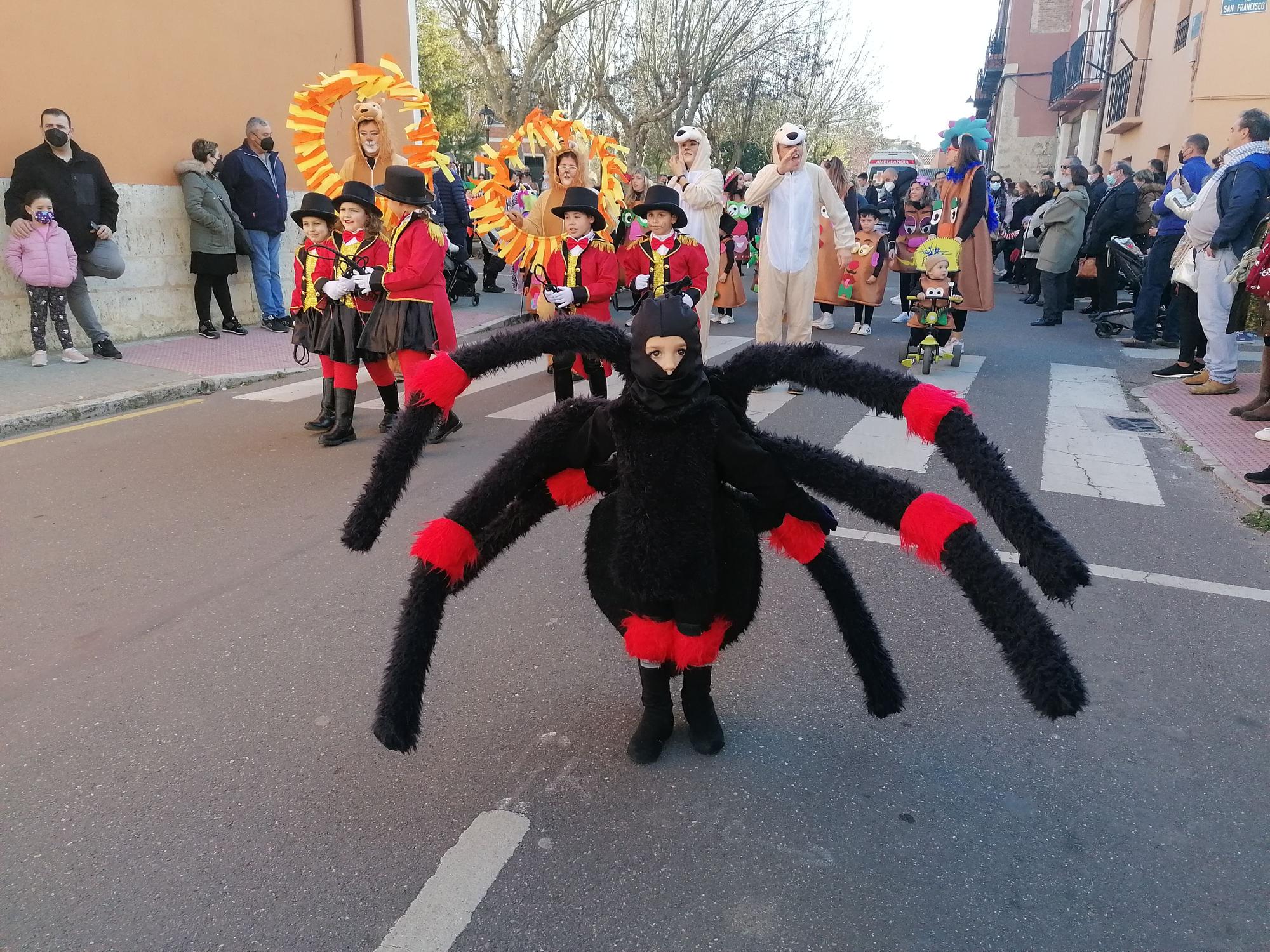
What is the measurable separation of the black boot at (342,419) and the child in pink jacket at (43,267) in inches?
156

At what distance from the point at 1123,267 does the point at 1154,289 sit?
1.53 m

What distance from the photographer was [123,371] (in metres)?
8.49

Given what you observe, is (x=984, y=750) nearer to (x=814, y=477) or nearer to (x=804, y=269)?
(x=814, y=477)

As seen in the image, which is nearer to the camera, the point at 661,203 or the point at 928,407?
the point at 928,407

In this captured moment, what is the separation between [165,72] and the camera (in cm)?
1044

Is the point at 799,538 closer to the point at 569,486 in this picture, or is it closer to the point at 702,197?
the point at 569,486

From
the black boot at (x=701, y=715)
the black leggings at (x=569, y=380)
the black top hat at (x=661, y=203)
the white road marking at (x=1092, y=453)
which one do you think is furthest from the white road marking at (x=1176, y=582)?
the black top hat at (x=661, y=203)

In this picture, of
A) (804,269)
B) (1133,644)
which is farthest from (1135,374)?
(1133,644)

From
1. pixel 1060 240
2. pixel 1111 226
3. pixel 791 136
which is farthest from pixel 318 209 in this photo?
pixel 1111 226

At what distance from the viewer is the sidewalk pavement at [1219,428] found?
577 centimetres

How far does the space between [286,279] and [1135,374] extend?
10347mm

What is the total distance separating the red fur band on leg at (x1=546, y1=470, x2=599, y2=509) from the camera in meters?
2.76

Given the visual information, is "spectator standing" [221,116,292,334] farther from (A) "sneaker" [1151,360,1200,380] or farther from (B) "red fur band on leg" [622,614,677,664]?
(B) "red fur band on leg" [622,614,677,664]

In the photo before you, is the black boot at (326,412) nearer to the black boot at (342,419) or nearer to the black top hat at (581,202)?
the black boot at (342,419)
